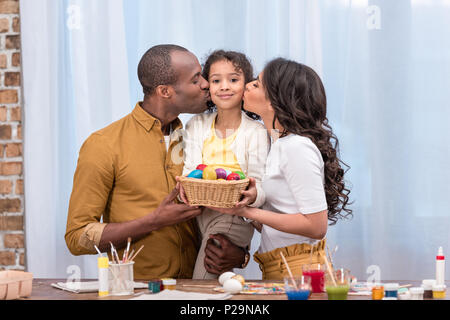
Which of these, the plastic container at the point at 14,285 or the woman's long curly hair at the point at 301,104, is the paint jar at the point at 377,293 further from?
the plastic container at the point at 14,285

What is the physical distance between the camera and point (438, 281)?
1.82 metres

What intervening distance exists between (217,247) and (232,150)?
406 millimetres

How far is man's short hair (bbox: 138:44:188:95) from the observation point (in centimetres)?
247

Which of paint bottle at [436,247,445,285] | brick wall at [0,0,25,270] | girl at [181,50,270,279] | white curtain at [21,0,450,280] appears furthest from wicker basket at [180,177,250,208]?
brick wall at [0,0,25,270]

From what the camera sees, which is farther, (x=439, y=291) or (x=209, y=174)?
(x=209, y=174)

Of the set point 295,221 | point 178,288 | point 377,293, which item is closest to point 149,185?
point 178,288

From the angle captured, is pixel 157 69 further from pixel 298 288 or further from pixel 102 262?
pixel 298 288

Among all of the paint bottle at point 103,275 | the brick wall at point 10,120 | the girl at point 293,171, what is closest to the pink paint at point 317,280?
the girl at point 293,171

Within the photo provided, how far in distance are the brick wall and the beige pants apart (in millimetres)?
1178

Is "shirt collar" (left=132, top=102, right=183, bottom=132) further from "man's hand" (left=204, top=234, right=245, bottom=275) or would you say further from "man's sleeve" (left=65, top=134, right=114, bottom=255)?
"man's hand" (left=204, top=234, right=245, bottom=275)

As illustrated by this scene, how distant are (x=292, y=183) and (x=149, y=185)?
644 millimetres

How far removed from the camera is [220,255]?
89.4 inches
